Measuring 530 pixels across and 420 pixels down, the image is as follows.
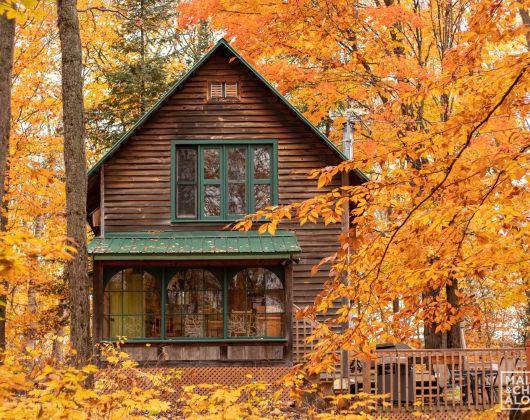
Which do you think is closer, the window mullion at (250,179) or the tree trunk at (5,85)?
the tree trunk at (5,85)

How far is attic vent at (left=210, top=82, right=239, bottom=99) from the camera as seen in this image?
17.6 m

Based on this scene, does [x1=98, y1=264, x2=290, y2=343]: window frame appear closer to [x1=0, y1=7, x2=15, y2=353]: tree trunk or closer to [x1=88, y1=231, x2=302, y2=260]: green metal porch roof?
[x1=88, y1=231, x2=302, y2=260]: green metal porch roof

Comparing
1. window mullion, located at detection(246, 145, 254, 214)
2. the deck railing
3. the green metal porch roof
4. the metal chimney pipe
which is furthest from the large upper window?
the deck railing

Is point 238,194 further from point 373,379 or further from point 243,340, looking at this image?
point 373,379

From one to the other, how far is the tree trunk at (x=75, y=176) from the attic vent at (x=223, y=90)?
20.7 feet

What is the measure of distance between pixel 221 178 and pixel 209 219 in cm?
107

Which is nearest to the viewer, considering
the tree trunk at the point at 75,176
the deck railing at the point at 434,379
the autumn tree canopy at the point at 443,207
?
the autumn tree canopy at the point at 443,207

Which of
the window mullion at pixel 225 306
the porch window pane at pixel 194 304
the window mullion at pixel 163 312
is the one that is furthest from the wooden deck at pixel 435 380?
the window mullion at pixel 163 312

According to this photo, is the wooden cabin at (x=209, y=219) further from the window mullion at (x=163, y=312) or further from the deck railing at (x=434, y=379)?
the deck railing at (x=434, y=379)

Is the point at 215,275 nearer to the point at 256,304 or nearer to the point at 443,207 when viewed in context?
the point at 256,304

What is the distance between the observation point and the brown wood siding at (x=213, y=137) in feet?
Result: 56.1

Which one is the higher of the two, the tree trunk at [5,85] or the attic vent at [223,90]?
the attic vent at [223,90]

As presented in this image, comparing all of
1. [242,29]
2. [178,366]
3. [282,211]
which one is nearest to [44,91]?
[242,29]

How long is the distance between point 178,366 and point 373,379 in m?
4.37
